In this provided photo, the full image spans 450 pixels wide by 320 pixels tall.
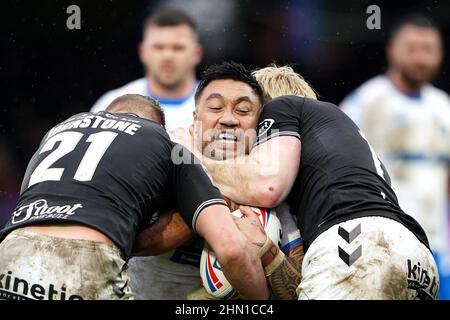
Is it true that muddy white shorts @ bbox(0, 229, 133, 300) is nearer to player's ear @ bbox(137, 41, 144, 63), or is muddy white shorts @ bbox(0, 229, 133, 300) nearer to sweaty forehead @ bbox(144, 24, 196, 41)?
sweaty forehead @ bbox(144, 24, 196, 41)

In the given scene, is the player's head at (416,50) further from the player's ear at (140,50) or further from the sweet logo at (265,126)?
the sweet logo at (265,126)

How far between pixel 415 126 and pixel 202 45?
2.49 meters

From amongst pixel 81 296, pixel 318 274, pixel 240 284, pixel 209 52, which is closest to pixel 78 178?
pixel 81 296

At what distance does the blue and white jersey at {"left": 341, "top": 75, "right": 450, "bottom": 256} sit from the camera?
27.3 feet

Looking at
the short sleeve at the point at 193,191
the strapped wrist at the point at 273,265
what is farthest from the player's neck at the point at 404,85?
the short sleeve at the point at 193,191

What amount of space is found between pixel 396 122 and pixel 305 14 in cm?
165

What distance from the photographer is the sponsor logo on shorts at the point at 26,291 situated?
3.41 m

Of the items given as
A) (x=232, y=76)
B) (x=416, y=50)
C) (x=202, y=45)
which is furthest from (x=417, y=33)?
(x=232, y=76)

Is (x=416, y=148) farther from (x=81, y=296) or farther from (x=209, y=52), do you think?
(x=81, y=296)

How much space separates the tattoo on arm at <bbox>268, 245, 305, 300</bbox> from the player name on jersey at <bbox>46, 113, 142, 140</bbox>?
101 cm

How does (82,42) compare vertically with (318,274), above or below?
above

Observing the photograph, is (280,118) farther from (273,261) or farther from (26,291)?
(26,291)

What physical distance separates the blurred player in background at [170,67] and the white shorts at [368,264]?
4.20m

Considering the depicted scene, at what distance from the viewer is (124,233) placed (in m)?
3.62
